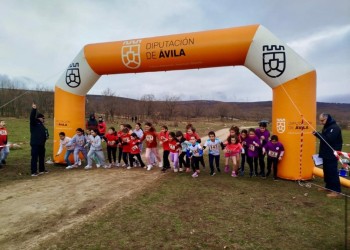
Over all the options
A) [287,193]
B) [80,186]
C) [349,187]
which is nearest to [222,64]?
[287,193]

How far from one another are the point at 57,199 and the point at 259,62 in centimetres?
659

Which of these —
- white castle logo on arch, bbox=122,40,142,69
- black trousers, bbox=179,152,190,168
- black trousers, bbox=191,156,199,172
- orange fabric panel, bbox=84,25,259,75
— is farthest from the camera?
white castle logo on arch, bbox=122,40,142,69

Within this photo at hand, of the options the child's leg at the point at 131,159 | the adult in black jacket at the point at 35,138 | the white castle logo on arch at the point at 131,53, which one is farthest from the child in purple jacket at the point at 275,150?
the adult in black jacket at the point at 35,138

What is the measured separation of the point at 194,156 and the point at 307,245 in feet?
16.3

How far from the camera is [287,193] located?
6.88 m

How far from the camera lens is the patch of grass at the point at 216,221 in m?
4.26

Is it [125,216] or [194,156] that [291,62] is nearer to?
[194,156]

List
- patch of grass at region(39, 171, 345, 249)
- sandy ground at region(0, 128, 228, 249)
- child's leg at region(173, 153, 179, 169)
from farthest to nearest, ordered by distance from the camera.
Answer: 1. child's leg at region(173, 153, 179, 169)
2. sandy ground at region(0, 128, 228, 249)
3. patch of grass at region(39, 171, 345, 249)

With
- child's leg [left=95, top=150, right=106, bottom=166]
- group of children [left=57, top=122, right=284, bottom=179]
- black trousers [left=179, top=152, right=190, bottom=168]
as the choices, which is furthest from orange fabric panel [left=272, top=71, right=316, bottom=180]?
child's leg [left=95, top=150, right=106, bottom=166]

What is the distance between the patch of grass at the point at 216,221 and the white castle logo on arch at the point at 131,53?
452cm

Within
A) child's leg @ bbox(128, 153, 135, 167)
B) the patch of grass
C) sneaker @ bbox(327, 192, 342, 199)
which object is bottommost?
the patch of grass

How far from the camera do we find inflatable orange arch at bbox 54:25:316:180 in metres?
7.87

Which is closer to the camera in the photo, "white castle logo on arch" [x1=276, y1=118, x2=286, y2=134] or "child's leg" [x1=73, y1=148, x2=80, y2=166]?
"white castle logo on arch" [x1=276, y1=118, x2=286, y2=134]

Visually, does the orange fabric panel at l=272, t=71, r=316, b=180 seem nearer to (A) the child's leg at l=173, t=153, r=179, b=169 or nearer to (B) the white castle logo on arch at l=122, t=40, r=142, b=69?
(A) the child's leg at l=173, t=153, r=179, b=169
